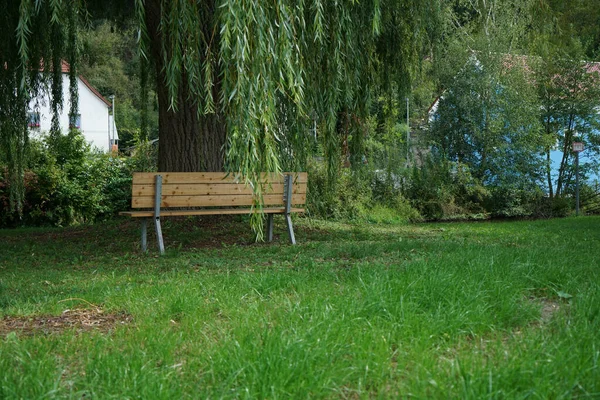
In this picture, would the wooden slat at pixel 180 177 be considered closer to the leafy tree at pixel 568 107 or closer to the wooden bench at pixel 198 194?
the wooden bench at pixel 198 194

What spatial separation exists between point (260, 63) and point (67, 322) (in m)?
3.04

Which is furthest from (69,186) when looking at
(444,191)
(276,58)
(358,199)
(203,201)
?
(276,58)

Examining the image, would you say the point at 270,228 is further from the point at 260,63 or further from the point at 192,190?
the point at 260,63

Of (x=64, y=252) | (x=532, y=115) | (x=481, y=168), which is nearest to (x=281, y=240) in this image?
(x=64, y=252)

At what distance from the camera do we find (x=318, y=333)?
3264 millimetres

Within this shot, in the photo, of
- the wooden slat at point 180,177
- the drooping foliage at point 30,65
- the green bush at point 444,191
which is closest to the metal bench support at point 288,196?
the wooden slat at point 180,177

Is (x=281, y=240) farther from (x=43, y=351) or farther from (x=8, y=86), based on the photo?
(x=43, y=351)

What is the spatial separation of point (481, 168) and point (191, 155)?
13.5 metres

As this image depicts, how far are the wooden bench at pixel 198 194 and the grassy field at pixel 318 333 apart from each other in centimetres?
248

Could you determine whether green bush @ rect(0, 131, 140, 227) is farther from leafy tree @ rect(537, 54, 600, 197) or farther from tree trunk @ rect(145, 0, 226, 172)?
leafy tree @ rect(537, 54, 600, 197)

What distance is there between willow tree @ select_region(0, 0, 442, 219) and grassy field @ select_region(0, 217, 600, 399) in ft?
5.26

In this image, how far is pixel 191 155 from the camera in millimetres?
10180

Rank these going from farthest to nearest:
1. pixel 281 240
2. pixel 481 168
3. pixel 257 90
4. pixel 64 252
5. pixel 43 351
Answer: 1. pixel 481 168
2. pixel 281 240
3. pixel 64 252
4. pixel 257 90
5. pixel 43 351

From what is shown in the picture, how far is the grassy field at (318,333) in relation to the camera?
271 centimetres
